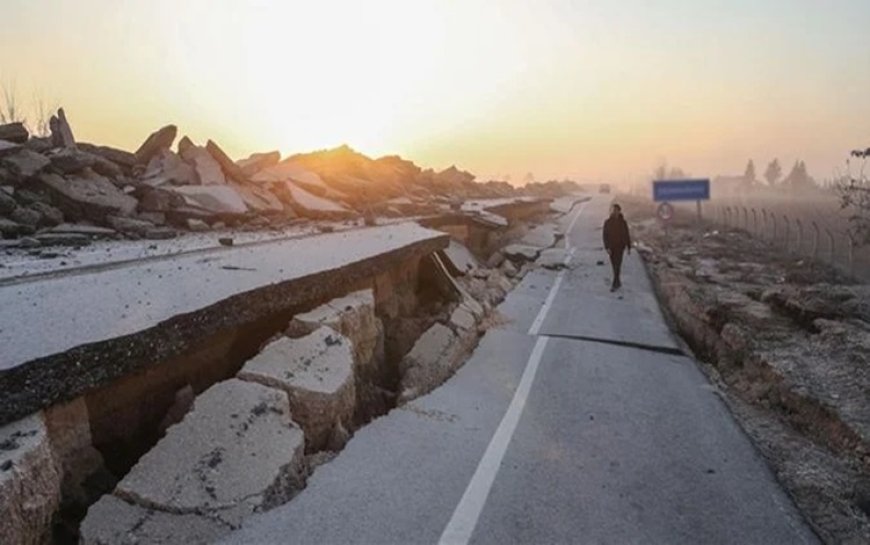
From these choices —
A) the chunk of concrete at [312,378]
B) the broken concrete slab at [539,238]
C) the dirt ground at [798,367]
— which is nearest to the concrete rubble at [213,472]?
the chunk of concrete at [312,378]

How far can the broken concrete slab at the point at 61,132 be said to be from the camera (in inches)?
523

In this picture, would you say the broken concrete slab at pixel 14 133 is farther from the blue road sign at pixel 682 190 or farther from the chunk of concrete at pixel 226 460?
the blue road sign at pixel 682 190

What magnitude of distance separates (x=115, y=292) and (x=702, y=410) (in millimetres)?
5600

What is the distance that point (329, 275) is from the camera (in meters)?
6.69

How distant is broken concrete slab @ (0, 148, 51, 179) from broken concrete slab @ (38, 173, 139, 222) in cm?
19

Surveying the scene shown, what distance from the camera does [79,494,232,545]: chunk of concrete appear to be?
309 cm

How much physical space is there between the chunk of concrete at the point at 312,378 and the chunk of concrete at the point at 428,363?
101cm

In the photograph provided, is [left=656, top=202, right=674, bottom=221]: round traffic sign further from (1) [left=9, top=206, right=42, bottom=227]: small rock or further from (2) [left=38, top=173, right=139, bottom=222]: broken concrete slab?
(1) [left=9, top=206, right=42, bottom=227]: small rock

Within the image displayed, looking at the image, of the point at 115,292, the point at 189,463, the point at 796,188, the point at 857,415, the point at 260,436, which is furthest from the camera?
the point at 796,188

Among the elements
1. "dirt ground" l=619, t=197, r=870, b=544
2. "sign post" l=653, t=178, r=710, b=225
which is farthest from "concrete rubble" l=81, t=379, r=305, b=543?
"sign post" l=653, t=178, r=710, b=225

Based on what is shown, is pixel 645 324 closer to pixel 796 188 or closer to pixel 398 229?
pixel 398 229

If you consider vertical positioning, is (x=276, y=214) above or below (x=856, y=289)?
above

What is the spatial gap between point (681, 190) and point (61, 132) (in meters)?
20.5

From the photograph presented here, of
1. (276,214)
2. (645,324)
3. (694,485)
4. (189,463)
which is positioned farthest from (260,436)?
(276,214)
